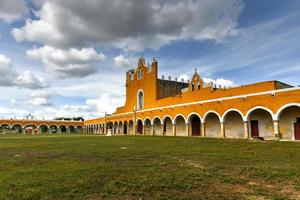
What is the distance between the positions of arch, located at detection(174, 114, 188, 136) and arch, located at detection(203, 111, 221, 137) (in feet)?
13.2

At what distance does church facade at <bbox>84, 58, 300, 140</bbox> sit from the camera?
18828 mm

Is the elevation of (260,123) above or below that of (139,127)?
above

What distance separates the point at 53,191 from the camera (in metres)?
4.98

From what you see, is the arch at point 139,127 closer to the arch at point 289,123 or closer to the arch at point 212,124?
the arch at point 212,124

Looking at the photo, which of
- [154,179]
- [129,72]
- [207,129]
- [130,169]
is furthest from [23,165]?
[129,72]

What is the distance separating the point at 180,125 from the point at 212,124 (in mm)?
5551

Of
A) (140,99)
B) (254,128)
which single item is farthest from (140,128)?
(254,128)

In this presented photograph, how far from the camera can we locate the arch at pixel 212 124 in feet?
81.6

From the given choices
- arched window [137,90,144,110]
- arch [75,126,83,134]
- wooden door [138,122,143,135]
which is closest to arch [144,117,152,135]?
wooden door [138,122,143,135]

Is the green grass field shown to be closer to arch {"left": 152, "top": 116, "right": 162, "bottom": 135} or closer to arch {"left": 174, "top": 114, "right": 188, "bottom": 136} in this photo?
arch {"left": 174, "top": 114, "right": 188, "bottom": 136}

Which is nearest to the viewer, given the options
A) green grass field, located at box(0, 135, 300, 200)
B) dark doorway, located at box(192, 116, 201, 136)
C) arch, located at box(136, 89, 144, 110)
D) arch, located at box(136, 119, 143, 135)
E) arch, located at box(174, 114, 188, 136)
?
green grass field, located at box(0, 135, 300, 200)

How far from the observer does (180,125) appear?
30.4 metres

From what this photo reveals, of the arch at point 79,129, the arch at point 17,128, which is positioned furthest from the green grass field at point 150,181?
the arch at point 79,129

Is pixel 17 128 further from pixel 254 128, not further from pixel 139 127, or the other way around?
pixel 254 128
